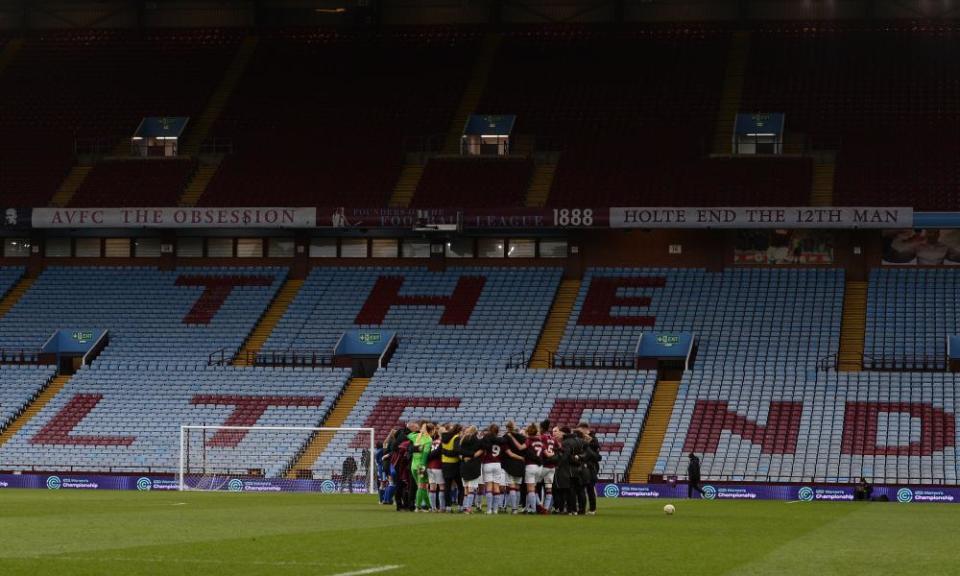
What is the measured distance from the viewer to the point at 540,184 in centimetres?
6222

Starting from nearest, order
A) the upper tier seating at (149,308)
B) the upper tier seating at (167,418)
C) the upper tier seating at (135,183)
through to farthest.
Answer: the upper tier seating at (167,418)
the upper tier seating at (149,308)
the upper tier seating at (135,183)

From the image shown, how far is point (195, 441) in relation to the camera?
51594mm

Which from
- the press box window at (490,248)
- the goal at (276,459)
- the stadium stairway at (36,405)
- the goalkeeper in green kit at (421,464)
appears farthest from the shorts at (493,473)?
the press box window at (490,248)

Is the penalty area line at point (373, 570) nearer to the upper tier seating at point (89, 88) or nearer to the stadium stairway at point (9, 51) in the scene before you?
the upper tier seating at point (89, 88)

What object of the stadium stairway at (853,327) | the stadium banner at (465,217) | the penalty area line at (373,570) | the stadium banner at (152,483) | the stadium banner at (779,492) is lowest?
the stadium banner at (779,492)

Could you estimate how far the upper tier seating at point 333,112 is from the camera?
63.3 metres

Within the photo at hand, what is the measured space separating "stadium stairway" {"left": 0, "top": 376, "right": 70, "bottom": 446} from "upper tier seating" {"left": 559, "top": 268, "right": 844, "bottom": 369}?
18554 mm

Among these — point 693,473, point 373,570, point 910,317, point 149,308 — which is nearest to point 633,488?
point 693,473

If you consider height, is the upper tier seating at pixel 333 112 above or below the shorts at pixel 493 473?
above

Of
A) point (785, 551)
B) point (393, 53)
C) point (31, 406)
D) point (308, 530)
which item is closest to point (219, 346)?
point (31, 406)

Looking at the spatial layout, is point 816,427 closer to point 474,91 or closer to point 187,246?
point 474,91

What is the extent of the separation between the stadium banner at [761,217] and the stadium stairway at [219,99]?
19073 mm

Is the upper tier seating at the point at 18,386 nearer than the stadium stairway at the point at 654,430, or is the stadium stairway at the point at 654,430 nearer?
the stadium stairway at the point at 654,430

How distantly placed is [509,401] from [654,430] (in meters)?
5.17
